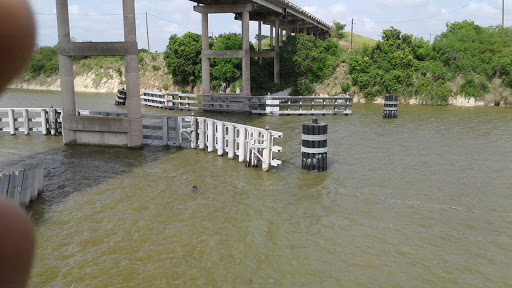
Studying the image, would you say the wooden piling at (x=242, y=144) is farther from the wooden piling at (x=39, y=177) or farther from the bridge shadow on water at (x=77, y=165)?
the wooden piling at (x=39, y=177)

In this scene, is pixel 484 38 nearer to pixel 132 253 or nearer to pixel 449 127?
pixel 449 127

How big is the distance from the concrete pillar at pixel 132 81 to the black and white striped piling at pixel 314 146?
23.2 ft

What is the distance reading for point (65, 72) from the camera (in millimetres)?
17891

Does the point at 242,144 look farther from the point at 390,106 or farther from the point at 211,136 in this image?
the point at 390,106

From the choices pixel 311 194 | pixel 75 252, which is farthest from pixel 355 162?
pixel 75 252

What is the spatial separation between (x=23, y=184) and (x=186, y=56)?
41016 mm

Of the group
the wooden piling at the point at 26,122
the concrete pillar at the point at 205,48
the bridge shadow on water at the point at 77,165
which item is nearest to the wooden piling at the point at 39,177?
the bridge shadow on water at the point at 77,165

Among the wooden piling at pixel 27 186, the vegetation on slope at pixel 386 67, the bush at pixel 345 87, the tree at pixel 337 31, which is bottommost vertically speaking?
the wooden piling at pixel 27 186

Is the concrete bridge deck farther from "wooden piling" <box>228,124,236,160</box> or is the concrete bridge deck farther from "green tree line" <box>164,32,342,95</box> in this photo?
"wooden piling" <box>228,124,236,160</box>

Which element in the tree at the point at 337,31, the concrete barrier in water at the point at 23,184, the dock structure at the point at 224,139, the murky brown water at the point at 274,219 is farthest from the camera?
the tree at the point at 337,31

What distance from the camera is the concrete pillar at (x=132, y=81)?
55.1 ft

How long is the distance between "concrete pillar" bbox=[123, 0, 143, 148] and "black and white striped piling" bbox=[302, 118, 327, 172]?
7.08 metres

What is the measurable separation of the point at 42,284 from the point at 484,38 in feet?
147

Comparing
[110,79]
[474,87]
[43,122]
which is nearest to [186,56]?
[110,79]
